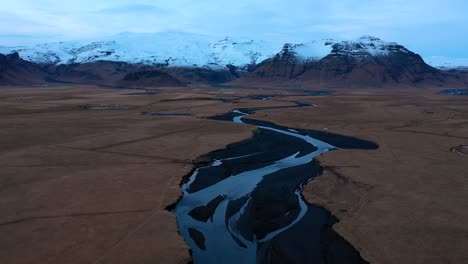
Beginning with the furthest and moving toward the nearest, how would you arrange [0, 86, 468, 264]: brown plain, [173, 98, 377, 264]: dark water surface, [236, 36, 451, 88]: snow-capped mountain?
[236, 36, 451, 88]: snow-capped mountain, [173, 98, 377, 264]: dark water surface, [0, 86, 468, 264]: brown plain

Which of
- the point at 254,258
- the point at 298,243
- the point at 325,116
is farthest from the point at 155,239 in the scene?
the point at 325,116

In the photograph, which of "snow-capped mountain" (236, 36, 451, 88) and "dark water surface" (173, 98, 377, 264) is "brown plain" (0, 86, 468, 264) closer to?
"dark water surface" (173, 98, 377, 264)

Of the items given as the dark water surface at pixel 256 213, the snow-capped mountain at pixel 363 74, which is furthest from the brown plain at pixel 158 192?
the snow-capped mountain at pixel 363 74

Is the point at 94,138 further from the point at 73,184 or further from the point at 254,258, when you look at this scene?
the point at 254,258

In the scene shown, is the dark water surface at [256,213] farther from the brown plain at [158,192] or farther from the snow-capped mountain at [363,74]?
the snow-capped mountain at [363,74]

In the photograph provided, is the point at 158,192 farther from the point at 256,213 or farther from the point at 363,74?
the point at 363,74

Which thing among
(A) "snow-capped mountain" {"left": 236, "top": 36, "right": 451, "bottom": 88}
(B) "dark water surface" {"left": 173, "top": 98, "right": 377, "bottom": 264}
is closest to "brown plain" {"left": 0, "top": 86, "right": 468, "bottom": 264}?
(B) "dark water surface" {"left": 173, "top": 98, "right": 377, "bottom": 264}

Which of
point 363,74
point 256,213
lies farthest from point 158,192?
point 363,74
